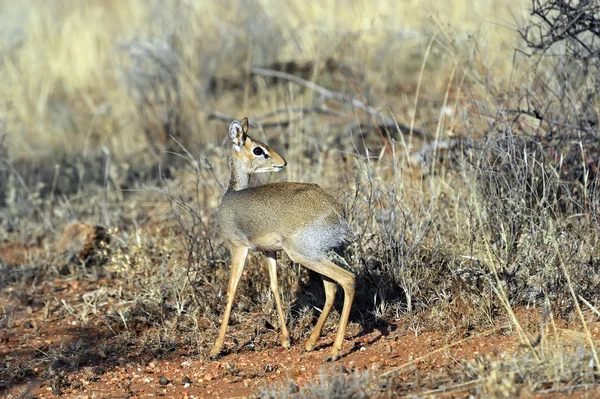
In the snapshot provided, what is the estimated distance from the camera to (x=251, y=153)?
5215 millimetres

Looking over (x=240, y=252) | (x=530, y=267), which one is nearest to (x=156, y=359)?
(x=240, y=252)

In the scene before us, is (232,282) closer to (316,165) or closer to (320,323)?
(320,323)

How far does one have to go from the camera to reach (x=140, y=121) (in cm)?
990

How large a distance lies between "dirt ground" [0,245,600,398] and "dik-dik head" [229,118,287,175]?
1.09 m

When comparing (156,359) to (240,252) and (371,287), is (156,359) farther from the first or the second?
(371,287)

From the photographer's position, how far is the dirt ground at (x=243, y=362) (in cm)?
452

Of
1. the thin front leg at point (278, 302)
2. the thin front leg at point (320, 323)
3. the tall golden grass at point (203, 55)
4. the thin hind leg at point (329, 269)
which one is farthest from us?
the tall golden grass at point (203, 55)

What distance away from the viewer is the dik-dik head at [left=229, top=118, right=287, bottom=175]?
5.18 m

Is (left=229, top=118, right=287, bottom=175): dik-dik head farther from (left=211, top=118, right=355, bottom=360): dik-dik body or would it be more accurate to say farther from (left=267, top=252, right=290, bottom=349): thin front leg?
(left=267, top=252, right=290, bottom=349): thin front leg

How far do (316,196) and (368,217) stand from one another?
2.88 ft

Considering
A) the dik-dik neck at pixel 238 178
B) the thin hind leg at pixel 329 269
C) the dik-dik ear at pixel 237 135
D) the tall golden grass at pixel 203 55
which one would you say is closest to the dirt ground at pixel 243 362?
the thin hind leg at pixel 329 269

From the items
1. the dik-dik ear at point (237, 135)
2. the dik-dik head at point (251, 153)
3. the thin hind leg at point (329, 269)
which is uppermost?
the dik-dik ear at point (237, 135)

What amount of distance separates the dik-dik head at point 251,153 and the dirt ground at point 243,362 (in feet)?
3.57

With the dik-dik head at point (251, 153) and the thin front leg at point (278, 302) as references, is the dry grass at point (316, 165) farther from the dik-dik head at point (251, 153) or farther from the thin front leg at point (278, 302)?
the dik-dik head at point (251, 153)
